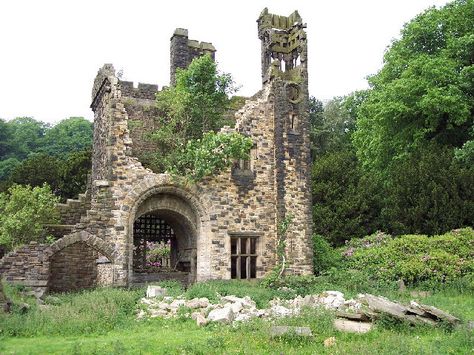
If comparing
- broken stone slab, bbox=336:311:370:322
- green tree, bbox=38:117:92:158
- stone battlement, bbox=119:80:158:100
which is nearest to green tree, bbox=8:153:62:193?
green tree, bbox=38:117:92:158

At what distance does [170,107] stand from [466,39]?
42.1ft

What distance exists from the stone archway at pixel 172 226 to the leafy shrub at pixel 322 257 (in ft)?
15.6

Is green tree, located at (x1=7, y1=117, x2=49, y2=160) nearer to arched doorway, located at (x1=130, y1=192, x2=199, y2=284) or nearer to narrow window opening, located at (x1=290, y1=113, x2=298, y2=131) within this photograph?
arched doorway, located at (x1=130, y1=192, x2=199, y2=284)

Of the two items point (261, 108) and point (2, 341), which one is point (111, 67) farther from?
point (2, 341)

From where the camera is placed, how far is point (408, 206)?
24172mm

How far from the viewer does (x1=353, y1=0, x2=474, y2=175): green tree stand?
24625 mm


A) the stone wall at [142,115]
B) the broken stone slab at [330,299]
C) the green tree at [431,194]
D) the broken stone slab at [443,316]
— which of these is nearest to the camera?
the broken stone slab at [443,316]

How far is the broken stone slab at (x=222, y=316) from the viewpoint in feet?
42.5

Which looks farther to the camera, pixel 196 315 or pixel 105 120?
pixel 105 120

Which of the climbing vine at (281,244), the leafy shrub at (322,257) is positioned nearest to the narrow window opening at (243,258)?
the climbing vine at (281,244)

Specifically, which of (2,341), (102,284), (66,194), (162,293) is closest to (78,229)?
(102,284)

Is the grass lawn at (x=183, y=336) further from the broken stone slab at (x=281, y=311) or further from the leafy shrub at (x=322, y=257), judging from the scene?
the leafy shrub at (x=322, y=257)

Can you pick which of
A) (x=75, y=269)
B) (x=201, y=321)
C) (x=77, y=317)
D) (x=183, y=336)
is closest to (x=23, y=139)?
(x=75, y=269)

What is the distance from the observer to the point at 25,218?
22281 mm
